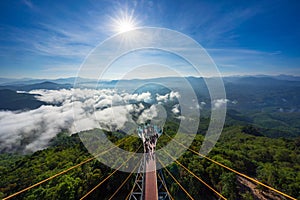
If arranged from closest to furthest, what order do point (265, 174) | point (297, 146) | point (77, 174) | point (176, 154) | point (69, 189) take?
point (69, 189), point (77, 174), point (265, 174), point (176, 154), point (297, 146)

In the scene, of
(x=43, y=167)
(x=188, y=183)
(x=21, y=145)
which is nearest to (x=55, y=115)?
(x=21, y=145)

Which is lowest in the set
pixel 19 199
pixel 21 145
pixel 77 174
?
pixel 21 145

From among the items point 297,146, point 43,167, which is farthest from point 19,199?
point 297,146

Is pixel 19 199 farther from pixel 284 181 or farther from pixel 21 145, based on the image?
pixel 21 145

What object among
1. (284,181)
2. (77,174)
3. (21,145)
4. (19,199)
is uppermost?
(77,174)

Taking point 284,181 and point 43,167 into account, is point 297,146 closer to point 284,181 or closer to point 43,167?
point 284,181

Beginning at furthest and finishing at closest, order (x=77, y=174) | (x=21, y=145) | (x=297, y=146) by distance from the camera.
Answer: (x=21, y=145) < (x=297, y=146) < (x=77, y=174)

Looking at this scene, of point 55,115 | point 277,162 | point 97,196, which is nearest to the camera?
point 97,196

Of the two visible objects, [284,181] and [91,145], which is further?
[91,145]

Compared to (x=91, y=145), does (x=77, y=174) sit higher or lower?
higher
